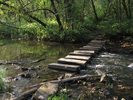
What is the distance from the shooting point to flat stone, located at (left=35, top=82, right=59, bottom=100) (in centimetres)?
302

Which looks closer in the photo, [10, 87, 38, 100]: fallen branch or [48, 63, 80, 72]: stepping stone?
[10, 87, 38, 100]: fallen branch

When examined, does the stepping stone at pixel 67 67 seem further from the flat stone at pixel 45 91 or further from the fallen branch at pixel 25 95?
the fallen branch at pixel 25 95

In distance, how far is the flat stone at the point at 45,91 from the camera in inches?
119

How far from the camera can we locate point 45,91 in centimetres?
319

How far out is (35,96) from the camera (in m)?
3.10

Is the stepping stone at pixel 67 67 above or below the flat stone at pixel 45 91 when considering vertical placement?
above

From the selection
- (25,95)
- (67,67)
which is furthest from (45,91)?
(67,67)

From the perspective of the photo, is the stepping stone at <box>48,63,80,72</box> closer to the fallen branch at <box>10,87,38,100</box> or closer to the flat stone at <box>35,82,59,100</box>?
the flat stone at <box>35,82,59,100</box>

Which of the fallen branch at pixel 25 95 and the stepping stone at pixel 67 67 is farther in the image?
the stepping stone at pixel 67 67

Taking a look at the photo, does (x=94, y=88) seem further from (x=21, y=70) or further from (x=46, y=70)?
(x=21, y=70)

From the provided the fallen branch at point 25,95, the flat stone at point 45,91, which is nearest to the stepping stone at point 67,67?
the flat stone at point 45,91

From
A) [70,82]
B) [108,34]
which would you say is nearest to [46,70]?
[70,82]


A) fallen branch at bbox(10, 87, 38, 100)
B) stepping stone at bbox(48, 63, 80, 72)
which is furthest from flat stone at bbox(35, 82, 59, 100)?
stepping stone at bbox(48, 63, 80, 72)

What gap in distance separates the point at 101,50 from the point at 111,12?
477 inches
